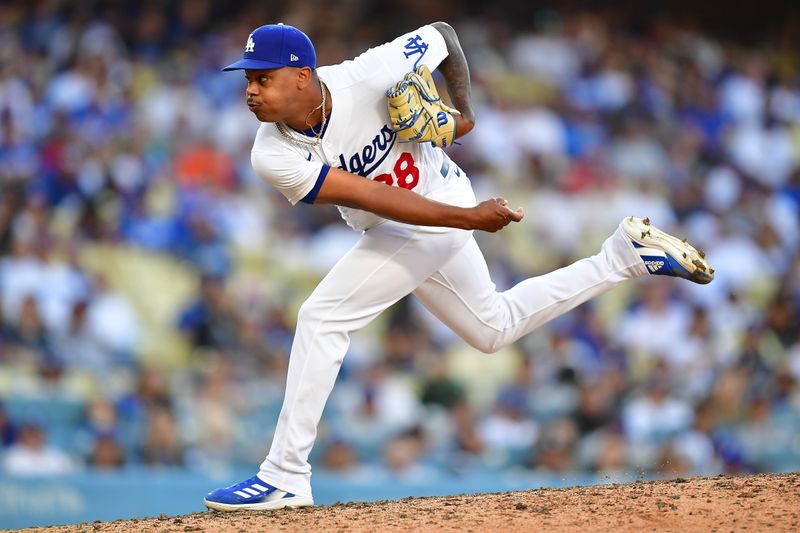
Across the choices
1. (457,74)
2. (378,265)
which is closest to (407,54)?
(457,74)

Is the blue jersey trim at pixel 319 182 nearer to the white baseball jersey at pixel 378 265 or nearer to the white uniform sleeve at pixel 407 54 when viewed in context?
the white baseball jersey at pixel 378 265

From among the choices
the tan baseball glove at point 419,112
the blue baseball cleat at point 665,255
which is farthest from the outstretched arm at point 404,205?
the blue baseball cleat at point 665,255

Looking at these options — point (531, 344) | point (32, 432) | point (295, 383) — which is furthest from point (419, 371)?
point (295, 383)

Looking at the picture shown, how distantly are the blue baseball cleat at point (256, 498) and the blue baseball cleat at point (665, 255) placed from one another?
1777 mm

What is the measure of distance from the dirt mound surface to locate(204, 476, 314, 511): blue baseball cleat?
5 cm

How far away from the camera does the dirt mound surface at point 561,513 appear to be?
437 centimetres

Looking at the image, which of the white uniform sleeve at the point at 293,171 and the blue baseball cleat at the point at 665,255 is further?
the blue baseball cleat at the point at 665,255

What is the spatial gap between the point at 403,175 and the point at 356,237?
5.45m

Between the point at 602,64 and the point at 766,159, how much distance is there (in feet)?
6.20

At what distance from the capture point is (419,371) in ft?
29.2

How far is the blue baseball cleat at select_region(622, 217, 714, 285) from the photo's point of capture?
5004mm

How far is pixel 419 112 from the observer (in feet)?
15.3

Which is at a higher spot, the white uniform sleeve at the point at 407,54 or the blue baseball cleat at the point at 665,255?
the white uniform sleeve at the point at 407,54

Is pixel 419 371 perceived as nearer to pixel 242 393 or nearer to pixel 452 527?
pixel 242 393
